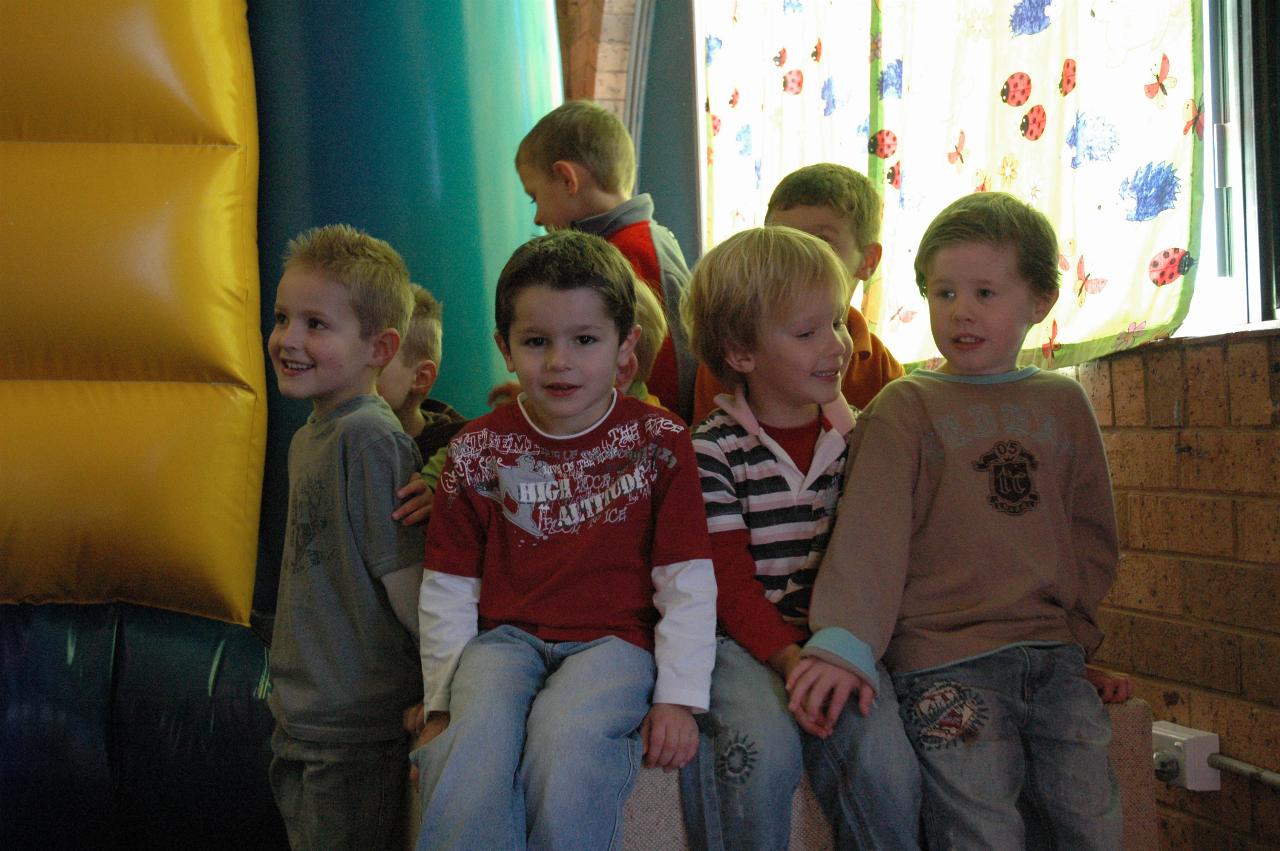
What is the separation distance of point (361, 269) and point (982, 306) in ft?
2.77

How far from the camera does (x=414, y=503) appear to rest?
1467 millimetres

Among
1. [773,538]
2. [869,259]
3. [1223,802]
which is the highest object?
[869,259]

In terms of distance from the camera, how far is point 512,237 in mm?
2164

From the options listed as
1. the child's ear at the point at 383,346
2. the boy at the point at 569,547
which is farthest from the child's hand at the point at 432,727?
the child's ear at the point at 383,346

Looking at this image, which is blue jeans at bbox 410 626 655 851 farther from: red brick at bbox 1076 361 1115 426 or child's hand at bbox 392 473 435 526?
red brick at bbox 1076 361 1115 426

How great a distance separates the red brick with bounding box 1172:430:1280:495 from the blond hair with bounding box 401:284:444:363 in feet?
4.15

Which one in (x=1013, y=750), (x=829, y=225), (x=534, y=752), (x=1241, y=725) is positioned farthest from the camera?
(x=829, y=225)

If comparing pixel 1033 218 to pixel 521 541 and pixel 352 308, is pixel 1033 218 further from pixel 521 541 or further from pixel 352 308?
pixel 352 308

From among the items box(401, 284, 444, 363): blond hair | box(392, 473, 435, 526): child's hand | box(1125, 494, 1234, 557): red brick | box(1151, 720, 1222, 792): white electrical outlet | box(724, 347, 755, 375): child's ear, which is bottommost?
box(1151, 720, 1222, 792): white electrical outlet

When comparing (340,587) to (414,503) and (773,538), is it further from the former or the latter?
(773,538)

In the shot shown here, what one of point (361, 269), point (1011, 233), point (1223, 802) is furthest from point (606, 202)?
point (1223, 802)

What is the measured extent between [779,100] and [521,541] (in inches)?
90.0

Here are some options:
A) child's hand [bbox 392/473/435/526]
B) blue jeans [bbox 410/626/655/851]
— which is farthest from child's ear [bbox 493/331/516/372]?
blue jeans [bbox 410/626/655/851]

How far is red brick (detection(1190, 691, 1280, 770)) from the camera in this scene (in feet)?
5.41
